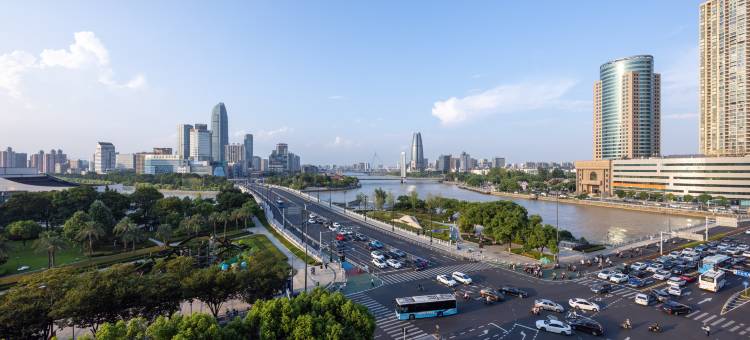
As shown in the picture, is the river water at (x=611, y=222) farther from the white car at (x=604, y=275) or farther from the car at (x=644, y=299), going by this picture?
the car at (x=644, y=299)

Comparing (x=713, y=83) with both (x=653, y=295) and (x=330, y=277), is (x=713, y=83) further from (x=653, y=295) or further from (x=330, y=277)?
(x=330, y=277)

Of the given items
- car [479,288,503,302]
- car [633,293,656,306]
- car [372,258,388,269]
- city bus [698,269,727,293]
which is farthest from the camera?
car [372,258,388,269]

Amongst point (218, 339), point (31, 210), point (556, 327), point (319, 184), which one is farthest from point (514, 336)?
point (319, 184)

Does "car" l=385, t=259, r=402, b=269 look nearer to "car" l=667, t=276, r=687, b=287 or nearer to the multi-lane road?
the multi-lane road

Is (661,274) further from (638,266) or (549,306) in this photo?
(549,306)

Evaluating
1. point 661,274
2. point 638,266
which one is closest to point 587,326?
point 661,274

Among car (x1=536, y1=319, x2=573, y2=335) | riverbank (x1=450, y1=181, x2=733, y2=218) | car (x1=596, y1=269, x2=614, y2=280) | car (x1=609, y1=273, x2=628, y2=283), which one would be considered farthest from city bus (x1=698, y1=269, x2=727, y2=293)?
riverbank (x1=450, y1=181, x2=733, y2=218)
